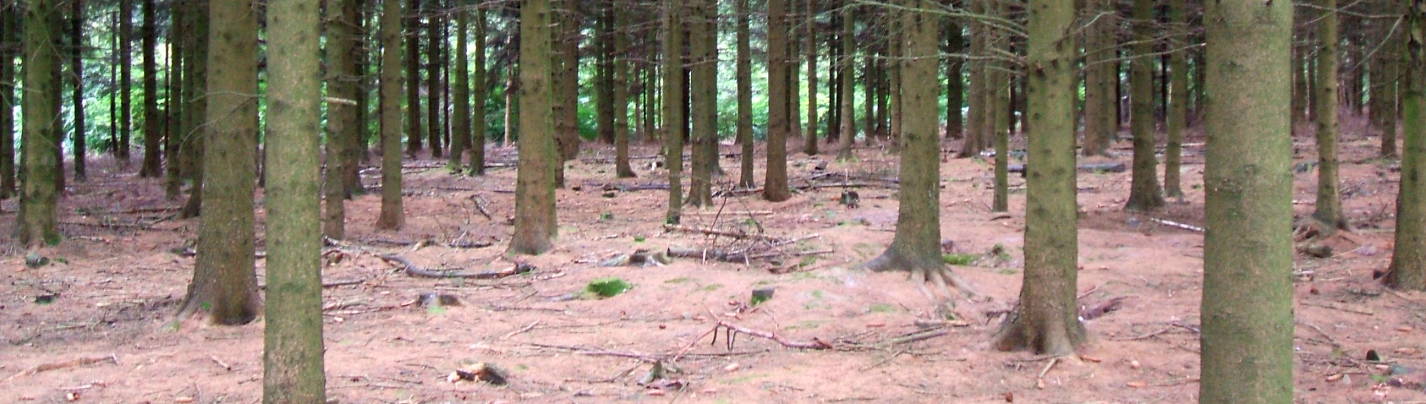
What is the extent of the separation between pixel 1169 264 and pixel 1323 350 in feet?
15.1

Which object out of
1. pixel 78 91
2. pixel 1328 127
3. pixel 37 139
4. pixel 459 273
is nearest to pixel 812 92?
pixel 1328 127

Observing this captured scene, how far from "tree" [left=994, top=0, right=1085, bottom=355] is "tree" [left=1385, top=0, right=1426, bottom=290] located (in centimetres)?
347

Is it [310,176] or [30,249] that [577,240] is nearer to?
[30,249]

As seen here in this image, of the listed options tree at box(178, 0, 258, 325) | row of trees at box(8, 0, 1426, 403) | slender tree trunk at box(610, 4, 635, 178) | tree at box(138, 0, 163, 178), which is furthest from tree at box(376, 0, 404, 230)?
tree at box(138, 0, 163, 178)

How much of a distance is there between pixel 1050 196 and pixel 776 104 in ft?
34.2

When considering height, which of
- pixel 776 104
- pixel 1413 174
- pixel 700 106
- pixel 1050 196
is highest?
pixel 776 104

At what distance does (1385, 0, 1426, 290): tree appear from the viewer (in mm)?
9305

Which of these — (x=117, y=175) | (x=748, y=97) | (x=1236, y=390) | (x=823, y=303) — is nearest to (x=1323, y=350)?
(x=823, y=303)

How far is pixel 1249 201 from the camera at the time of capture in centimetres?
380

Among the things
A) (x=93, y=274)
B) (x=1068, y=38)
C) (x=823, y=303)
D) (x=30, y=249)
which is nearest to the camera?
(x=1068, y=38)

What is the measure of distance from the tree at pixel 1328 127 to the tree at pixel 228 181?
1080cm

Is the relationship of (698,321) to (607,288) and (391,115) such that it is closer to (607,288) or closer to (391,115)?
(607,288)

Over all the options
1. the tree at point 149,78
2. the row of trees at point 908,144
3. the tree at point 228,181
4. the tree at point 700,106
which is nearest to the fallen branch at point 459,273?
the row of trees at point 908,144

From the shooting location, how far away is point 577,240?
14.0 m
